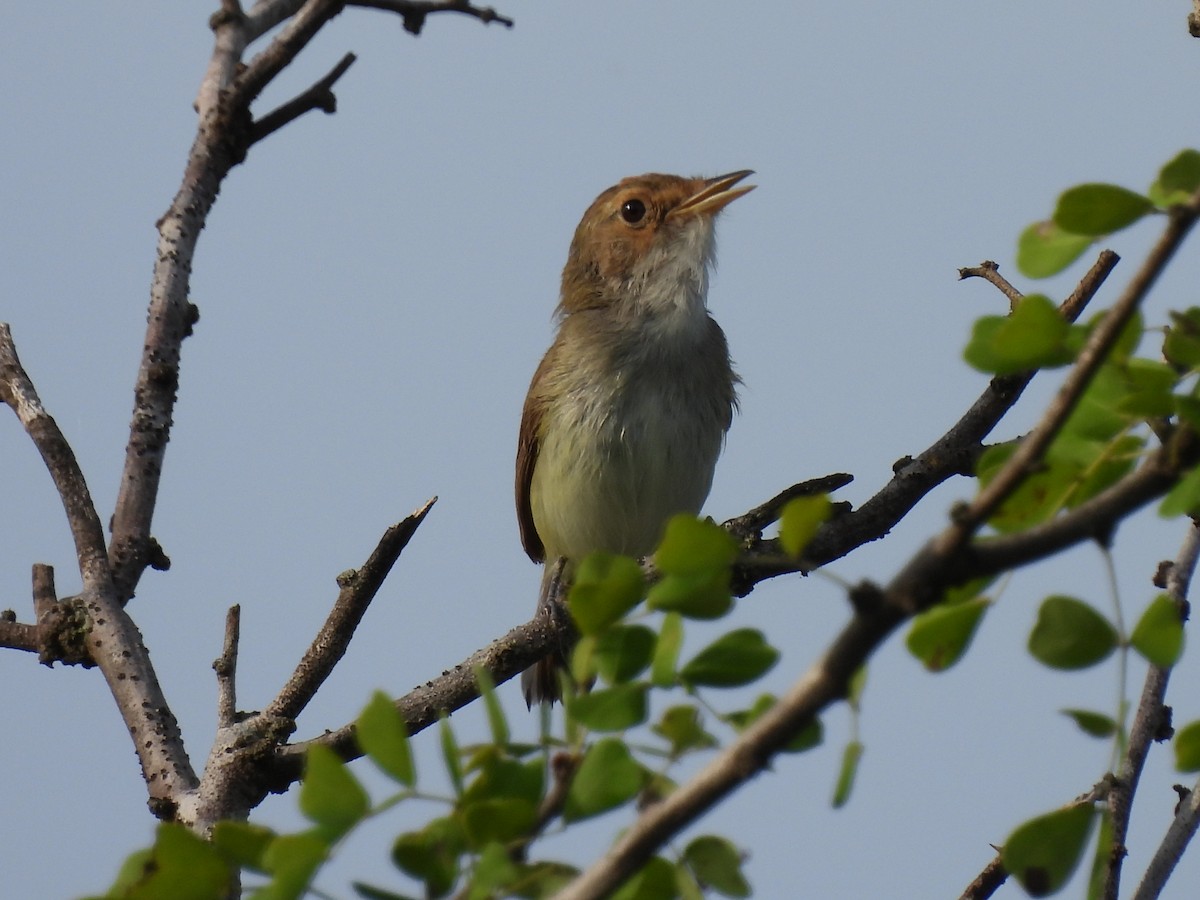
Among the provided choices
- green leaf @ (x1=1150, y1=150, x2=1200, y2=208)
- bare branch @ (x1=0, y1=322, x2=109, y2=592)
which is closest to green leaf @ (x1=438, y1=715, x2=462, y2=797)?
green leaf @ (x1=1150, y1=150, x2=1200, y2=208)

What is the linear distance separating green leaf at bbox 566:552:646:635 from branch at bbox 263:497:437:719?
10.1 ft

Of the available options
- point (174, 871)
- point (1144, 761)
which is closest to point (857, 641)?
point (174, 871)

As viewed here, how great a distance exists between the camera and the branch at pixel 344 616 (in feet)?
15.9

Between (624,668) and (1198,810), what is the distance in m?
2.16

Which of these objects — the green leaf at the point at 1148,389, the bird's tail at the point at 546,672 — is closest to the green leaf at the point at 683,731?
the green leaf at the point at 1148,389

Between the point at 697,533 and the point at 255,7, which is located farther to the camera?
the point at 255,7

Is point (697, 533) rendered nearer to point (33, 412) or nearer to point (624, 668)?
point (624, 668)

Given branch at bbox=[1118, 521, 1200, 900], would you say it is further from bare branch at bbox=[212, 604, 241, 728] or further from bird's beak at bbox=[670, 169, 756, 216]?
bird's beak at bbox=[670, 169, 756, 216]

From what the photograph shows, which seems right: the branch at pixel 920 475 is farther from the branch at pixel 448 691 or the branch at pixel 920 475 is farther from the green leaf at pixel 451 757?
the green leaf at pixel 451 757

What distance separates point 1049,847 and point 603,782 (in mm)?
556

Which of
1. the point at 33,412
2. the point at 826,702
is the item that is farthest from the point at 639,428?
the point at 826,702

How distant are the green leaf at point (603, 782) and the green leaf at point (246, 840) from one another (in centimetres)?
37

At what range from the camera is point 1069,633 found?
177 centimetres

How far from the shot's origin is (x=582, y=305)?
831cm
